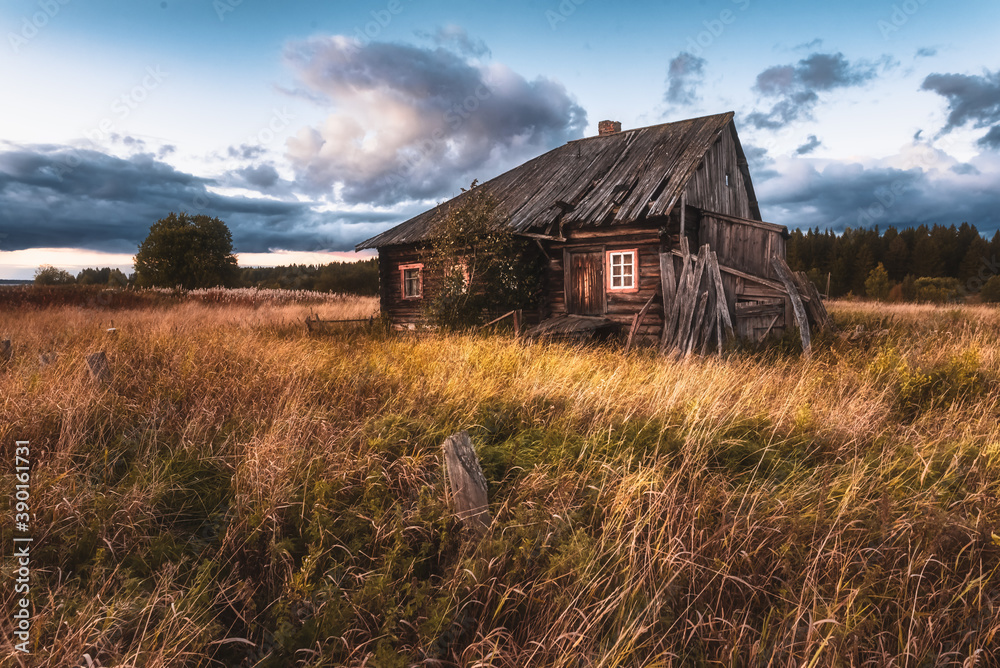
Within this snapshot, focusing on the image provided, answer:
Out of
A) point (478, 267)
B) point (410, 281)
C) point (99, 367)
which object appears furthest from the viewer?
point (410, 281)

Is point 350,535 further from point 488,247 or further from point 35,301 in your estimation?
point 35,301

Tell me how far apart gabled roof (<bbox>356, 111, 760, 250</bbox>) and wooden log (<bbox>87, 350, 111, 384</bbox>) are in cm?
969

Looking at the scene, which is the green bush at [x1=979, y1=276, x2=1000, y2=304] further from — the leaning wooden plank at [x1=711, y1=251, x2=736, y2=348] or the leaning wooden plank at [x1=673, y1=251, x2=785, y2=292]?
the leaning wooden plank at [x1=711, y1=251, x2=736, y2=348]

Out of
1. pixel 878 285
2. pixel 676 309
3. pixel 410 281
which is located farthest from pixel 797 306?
pixel 878 285

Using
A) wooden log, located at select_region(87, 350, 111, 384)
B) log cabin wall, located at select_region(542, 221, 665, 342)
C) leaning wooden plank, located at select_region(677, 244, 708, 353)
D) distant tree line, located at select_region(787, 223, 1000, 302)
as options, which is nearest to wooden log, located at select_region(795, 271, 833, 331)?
leaning wooden plank, located at select_region(677, 244, 708, 353)

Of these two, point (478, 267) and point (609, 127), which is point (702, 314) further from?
point (609, 127)

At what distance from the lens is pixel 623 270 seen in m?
12.6

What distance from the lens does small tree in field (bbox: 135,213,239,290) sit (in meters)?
41.0

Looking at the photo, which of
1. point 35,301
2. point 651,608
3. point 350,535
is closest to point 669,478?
point 651,608

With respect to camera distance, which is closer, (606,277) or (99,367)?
(99,367)

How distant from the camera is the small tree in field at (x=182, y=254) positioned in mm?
41000

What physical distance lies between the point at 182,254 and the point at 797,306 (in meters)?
45.5

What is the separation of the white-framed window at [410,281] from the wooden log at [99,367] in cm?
1120

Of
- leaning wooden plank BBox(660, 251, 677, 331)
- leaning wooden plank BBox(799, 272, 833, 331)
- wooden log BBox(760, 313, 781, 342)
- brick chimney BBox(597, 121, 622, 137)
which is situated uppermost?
brick chimney BBox(597, 121, 622, 137)
